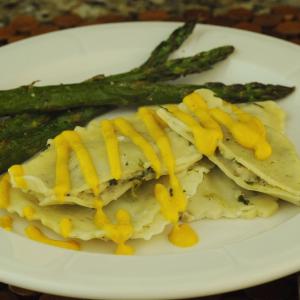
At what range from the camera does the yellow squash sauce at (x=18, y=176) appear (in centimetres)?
300

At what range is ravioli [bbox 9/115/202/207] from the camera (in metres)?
2.98

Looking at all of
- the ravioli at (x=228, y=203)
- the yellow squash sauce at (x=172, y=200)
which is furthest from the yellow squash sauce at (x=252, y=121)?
the yellow squash sauce at (x=172, y=200)

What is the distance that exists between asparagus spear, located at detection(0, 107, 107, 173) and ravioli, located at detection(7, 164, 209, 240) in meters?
0.29

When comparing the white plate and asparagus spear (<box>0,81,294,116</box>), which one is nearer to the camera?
the white plate

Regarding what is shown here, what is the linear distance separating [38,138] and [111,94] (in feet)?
1.67

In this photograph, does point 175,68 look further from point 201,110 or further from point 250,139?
point 250,139

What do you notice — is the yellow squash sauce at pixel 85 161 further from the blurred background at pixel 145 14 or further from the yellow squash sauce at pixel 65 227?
the blurred background at pixel 145 14

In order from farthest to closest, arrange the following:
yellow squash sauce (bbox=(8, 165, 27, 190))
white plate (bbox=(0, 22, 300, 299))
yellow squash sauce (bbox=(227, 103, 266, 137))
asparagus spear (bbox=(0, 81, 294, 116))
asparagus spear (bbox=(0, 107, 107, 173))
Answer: asparagus spear (bbox=(0, 81, 294, 116))
asparagus spear (bbox=(0, 107, 107, 173))
yellow squash sauce (bbox=(227, 103, 266, 137))
yellow squash sauce (bbox=(8, 165, 27, 190))
white plate (bbox=(0, 22, 300, 299))

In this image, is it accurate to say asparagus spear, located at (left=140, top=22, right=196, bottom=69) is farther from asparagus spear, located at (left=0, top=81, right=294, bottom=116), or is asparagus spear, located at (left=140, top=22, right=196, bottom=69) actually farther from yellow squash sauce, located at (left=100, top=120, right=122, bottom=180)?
yellow squash sauce, located at (left=100, top=120, right=122, bottom=180)

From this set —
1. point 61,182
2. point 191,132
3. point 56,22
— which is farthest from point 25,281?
point 56,22

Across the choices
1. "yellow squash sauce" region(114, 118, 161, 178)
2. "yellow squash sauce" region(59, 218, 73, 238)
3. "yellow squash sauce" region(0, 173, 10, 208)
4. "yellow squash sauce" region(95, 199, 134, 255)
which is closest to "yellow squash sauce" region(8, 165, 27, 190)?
"yellow squash sauce" region(0, 173, 10, 208)

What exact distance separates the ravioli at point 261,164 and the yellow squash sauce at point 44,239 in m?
0.74

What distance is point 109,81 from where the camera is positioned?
153 inches

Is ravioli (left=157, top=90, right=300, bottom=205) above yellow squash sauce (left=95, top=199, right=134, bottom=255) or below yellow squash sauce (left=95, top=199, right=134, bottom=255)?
above
